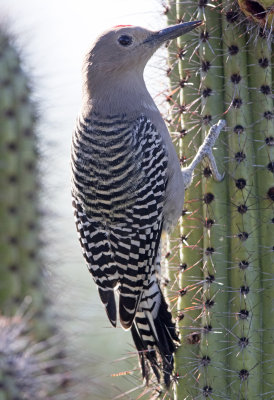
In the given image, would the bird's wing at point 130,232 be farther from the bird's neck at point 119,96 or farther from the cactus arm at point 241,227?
the cactus arm at point 241,227

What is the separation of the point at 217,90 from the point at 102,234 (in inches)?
34.1

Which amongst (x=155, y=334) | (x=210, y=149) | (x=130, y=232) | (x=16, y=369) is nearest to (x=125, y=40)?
(x=210, y=149)

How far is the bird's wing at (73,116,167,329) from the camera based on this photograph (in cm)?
332

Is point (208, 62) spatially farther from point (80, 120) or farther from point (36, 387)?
point (36, 387)

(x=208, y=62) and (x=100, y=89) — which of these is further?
(x=100, y=89)

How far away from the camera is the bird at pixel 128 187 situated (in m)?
3.31

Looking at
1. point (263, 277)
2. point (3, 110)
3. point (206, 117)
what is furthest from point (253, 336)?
point (3, 110)

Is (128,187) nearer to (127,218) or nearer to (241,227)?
(127,218)

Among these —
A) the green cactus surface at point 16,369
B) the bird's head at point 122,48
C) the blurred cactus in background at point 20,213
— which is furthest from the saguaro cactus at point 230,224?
the blurred cactus in background at point 20,213

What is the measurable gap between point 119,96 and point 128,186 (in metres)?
0.49

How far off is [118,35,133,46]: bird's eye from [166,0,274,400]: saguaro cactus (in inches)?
19.1

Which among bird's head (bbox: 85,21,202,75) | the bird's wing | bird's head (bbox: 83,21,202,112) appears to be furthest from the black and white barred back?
bird's head (bbox: 85,21,202,75)

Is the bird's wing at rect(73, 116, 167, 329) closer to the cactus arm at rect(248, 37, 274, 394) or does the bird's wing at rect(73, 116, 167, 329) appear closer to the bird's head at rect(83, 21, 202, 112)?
the bird's head at rect(83, 21, 202, 112)

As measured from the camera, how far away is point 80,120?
3676 millimetres
